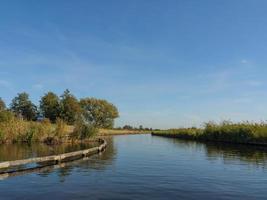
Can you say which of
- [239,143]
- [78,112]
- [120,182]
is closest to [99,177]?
[120,182]

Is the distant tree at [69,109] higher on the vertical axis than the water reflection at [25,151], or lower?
higher

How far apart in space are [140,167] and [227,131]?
117 ft

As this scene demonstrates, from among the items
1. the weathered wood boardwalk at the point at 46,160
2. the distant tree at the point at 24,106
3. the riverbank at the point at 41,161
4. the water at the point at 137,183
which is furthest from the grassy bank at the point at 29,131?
the distant tree at the point at 24,106

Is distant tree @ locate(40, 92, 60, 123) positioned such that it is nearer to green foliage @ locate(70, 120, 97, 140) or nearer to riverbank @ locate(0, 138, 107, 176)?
green foliage @ locate(70, 120, 97, 140)

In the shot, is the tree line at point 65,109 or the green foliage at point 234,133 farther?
the tree line at point 65,109

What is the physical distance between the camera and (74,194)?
14328 mm

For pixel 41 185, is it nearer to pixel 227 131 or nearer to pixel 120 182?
pixel 120 182

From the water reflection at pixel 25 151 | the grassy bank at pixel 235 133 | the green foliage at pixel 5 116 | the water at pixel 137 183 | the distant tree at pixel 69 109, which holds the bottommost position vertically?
the water at pixel 137 183

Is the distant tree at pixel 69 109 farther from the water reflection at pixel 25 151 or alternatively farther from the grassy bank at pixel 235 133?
the water reflection at pixel 25 151

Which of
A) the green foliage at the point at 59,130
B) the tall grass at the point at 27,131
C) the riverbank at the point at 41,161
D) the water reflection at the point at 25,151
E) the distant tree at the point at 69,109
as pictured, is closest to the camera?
the riverbank at the point at 41,161

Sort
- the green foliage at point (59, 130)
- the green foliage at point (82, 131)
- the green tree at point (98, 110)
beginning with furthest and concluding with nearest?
the green tree at point (98, 110) < the green foliage at point (82, 131) < the green foliage at point (59, 130)

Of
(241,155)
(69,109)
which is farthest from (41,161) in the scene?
(69,109)

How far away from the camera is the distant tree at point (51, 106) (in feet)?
357

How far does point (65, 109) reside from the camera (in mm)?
109000
